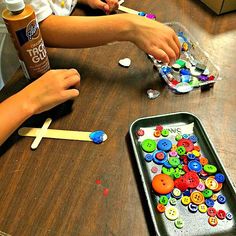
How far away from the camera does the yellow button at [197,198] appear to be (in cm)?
43

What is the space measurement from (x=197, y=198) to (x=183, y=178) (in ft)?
0.12

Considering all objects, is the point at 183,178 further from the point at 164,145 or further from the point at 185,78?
the point at 185,78

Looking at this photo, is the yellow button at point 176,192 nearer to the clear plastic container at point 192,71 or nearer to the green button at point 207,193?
the green button at point 207,193

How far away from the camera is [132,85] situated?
1.97 ft

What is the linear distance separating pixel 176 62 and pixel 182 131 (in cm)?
19

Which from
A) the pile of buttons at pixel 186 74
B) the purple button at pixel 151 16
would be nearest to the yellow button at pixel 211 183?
the pile of buttons at pixel 186 74

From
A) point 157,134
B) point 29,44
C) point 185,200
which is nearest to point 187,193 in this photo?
point 185,200

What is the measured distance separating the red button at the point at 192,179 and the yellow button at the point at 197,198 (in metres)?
0.01

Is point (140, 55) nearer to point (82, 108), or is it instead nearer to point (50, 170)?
point (82, 108)

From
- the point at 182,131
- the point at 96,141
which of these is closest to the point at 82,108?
the point at 96,141

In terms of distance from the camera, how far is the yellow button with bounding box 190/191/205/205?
43 cm

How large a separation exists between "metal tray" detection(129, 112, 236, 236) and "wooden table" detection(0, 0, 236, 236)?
15 mm

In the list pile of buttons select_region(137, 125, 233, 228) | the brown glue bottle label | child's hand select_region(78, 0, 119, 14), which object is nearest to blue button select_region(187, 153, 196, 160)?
pile of buttons select_region(137, 125, 233, 228)

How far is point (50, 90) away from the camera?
544 mm
